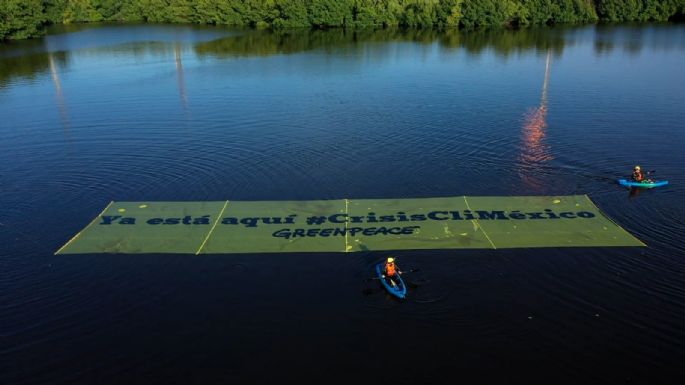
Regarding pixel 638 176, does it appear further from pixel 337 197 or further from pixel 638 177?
pixel 337 197

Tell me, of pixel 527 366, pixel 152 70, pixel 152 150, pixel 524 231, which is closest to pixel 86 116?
pixel 152 150

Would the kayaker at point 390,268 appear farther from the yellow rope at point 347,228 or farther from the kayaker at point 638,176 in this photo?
the kayaker at point 638,176

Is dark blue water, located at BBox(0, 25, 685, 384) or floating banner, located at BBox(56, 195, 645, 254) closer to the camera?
dark blue water, located at BBox(0, 25, 685, 384)

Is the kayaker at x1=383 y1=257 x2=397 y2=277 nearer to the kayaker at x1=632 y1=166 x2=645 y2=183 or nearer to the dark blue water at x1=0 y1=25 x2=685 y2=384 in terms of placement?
the dark blue water at x1=0 y1=25 x2=685 y2=384

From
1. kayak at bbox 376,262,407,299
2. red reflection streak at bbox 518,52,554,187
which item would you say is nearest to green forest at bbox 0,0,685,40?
red reflection streak at bbox 518,52,554,187

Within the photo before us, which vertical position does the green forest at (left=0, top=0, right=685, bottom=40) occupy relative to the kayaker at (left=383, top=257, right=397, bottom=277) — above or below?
above

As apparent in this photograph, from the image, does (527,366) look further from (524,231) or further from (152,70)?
(152,70)

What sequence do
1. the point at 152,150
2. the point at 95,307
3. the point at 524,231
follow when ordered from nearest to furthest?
the point at 95,307 → the point at 524,231 → the point at 152,150
